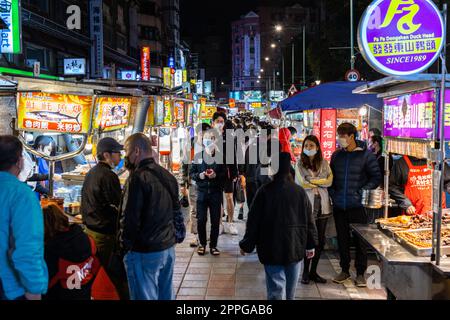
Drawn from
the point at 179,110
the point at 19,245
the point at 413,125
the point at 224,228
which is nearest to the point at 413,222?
the point at 413,125

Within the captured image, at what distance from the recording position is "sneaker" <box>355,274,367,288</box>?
6.22 metres

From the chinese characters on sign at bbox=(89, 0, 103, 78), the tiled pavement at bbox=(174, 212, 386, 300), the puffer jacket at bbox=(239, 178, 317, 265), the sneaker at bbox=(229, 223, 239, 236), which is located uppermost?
the chinese characters on sign at bbox=(89, 0, 103, 78)

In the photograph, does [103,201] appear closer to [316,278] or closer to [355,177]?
[316,278]

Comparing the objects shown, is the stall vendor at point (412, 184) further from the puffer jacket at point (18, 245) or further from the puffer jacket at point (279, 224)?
the puffer jacket at point (18, 245)

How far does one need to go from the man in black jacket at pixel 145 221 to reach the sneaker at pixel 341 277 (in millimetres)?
2910

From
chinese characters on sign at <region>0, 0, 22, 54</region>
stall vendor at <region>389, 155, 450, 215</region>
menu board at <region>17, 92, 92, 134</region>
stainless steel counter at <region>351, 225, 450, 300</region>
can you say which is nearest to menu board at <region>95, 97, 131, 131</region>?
menu board at <region>17, 92, 92, 134</region>

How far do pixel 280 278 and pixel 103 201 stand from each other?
2.08 m

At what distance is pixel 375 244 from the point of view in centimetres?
518

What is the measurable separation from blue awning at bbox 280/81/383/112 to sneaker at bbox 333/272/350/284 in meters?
3.60

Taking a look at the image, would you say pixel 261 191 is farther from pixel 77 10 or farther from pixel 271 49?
pixel 271 49

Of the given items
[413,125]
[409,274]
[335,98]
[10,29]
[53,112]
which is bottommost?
[409,274]

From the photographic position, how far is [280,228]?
4371 mm

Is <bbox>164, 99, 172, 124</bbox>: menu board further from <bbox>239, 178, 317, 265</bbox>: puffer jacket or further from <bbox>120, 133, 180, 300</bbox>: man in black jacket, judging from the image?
<bbox>239, 178, 317, 265</bbox>: puffer jacket

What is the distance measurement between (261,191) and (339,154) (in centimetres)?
234
